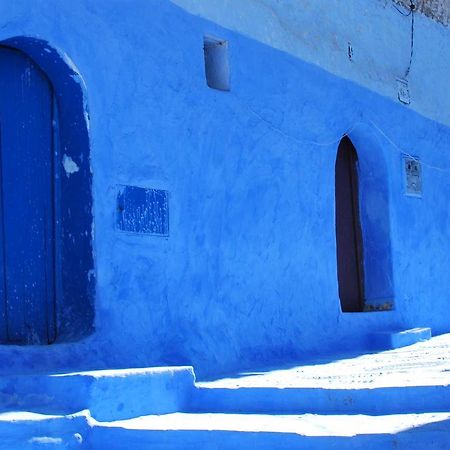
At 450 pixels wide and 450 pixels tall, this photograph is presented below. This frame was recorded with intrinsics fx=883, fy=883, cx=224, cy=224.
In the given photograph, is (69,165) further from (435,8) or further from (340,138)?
(435,8)

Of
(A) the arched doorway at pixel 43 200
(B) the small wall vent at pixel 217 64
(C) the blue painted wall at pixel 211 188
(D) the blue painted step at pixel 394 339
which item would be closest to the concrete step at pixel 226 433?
(C) the blue painted wall at pixel 211 188

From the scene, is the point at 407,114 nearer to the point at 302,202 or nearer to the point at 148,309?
the point at 302,202

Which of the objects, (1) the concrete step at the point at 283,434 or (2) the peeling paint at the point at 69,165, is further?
(2) the peeling paint at the point at 69,165

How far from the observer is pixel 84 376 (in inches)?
152

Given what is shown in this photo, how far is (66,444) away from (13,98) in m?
2.25

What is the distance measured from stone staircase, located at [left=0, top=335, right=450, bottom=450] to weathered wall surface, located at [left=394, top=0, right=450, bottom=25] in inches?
209

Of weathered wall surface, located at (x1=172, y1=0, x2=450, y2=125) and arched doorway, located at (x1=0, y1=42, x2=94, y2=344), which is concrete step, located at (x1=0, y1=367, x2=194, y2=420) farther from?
weathered wall surface, located at (x1=172, y1=0, x2=450, y2=125)

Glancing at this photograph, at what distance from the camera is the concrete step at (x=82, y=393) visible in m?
3.82

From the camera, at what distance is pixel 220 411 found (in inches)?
174

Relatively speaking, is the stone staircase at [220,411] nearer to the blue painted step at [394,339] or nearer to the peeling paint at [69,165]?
the peeling paint at [69,165]

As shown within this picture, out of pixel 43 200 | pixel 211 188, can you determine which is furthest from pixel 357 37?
pixel 43 200

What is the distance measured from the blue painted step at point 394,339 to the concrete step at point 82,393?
140 inches

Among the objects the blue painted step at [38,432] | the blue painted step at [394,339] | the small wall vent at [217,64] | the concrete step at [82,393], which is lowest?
the blue painted step at [38,432]

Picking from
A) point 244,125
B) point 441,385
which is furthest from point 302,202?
point 441,385
